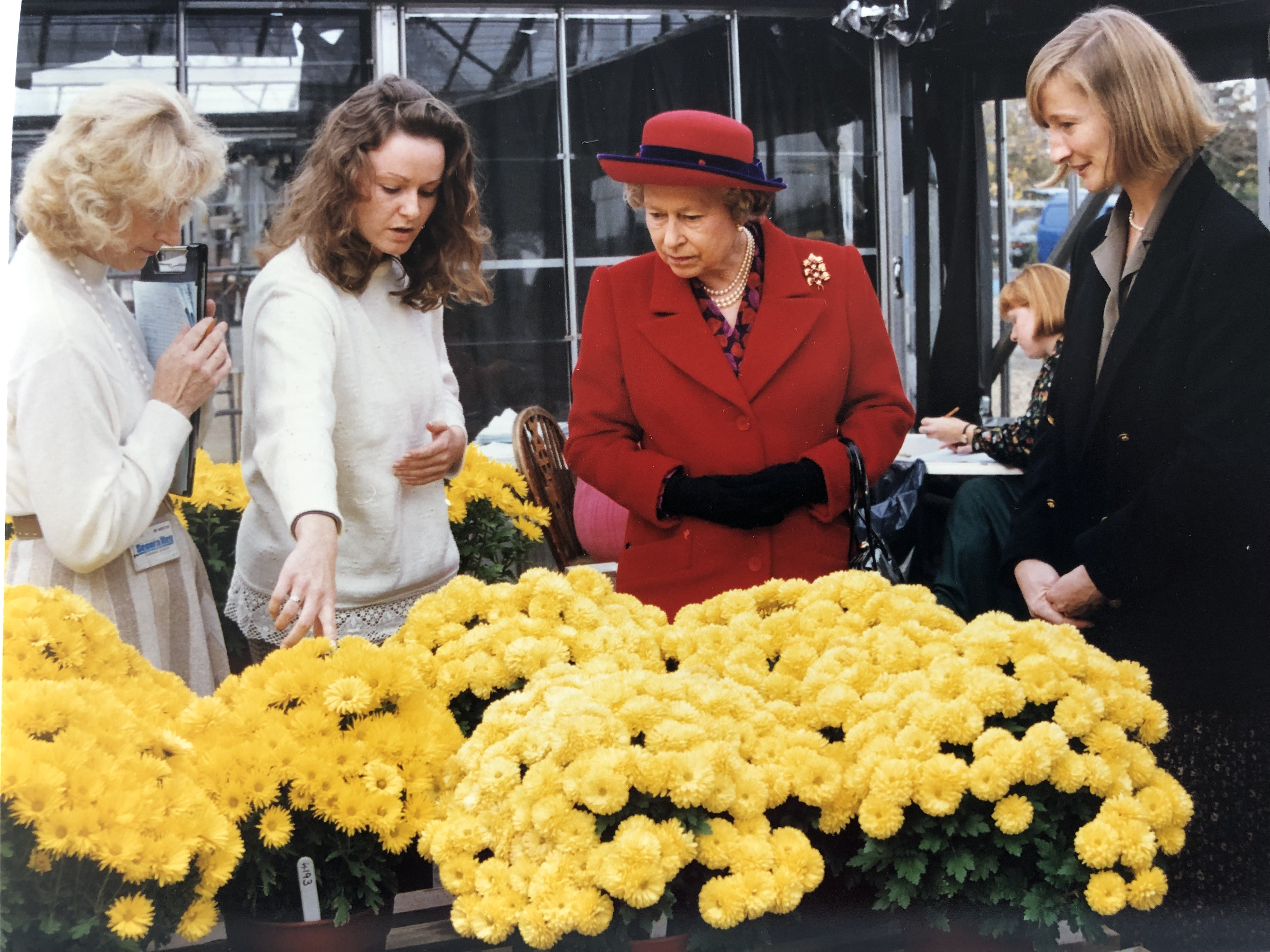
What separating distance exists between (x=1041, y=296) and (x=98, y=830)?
1433 millimetres

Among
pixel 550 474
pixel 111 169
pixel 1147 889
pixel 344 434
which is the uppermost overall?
pixel 111 169

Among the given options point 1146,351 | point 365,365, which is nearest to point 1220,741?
point 1146,351

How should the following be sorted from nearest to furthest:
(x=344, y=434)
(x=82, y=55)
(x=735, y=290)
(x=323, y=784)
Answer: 1. (x=323, y=784)
2. (x=82, y=55)
3. (x=344, y=434)
4. (x=735, y=290)

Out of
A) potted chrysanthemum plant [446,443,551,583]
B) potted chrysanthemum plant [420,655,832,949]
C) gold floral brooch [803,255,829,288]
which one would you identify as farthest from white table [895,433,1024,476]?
potted chrysanthemum plant [420,655,832,949]

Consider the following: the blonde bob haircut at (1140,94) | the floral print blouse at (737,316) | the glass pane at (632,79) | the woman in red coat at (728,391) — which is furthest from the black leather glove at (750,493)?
the blonde bob haircut at (1140,94)

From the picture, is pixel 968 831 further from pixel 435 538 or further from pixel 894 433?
pixel 435 538

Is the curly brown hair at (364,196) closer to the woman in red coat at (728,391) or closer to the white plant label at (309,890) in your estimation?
the woman in red coat at (728,391)

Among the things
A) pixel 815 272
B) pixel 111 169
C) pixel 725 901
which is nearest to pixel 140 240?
pixel 111 169

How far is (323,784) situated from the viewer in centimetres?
102

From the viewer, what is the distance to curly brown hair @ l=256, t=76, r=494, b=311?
1530 millimetres

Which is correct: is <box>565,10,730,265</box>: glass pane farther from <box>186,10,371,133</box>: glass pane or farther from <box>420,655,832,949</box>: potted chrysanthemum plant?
<box>420,655,832,949</box>: potted chrysanthemum plant

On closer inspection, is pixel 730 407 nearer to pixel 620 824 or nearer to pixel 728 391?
pixel 728 391

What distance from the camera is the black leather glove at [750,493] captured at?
63.3 inches

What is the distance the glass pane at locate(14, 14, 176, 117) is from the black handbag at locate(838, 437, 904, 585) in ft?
3.60
